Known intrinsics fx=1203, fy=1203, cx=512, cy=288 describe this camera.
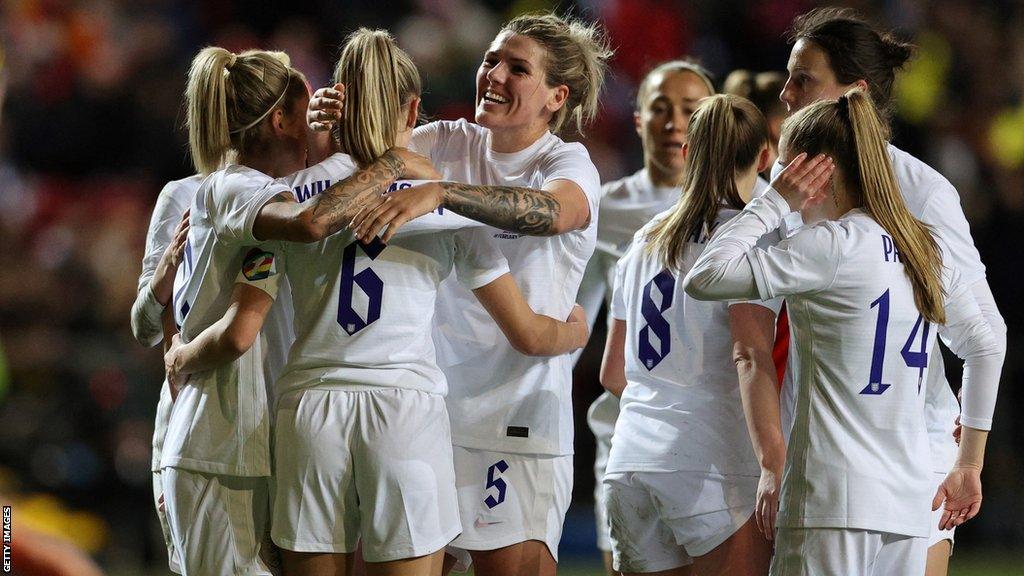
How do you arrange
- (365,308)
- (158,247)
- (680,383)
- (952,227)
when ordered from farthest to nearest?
(158,247) < (680,383) < (952,227) < (365,308)

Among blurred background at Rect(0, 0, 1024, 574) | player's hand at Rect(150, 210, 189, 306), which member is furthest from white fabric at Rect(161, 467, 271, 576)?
blurred background at Rect(0, 0, 1024, 574)

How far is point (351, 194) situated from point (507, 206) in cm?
49

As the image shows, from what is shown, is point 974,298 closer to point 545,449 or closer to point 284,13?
point 545,449

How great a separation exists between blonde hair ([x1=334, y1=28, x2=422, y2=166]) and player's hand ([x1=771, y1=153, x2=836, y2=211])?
1.09 m

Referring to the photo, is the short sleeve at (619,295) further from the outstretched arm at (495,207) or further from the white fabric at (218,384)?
the white fabric at (218,384)

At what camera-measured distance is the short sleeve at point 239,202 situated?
127 inches

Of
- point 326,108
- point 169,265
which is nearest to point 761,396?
point 326,108

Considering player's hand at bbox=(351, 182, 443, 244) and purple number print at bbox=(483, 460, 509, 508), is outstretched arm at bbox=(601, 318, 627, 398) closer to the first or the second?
purple number print at bbox=(483, 460, 509, 508)

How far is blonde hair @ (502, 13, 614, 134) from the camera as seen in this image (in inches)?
162

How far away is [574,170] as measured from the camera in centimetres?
380

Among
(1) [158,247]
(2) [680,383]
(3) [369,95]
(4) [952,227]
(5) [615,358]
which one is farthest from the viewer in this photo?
(5) [615,358]

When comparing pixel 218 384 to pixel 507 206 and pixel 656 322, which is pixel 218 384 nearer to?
pixel 507 206

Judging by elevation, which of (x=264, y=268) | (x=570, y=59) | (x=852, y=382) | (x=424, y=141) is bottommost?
(x=852, y=382)

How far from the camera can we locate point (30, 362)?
25.9ft
